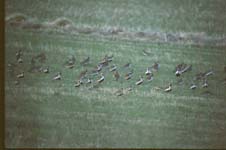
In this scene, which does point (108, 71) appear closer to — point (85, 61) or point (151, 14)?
point (85, 61)

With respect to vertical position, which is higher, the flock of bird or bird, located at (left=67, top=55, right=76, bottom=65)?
bird, located at (left=67, top=55, right=76, bottom=65)

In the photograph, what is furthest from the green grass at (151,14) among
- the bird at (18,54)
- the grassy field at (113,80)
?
the bird at (18,54)

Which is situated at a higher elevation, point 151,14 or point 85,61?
point 151,14

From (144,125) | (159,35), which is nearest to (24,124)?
(144,125)

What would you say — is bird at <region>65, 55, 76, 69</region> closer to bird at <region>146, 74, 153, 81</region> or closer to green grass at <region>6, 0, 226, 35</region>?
green grass at <region>6, 0, 226, 35</region>

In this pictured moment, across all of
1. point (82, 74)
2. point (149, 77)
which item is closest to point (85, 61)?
point (82, 74)

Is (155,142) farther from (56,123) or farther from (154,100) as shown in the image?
(56,123)

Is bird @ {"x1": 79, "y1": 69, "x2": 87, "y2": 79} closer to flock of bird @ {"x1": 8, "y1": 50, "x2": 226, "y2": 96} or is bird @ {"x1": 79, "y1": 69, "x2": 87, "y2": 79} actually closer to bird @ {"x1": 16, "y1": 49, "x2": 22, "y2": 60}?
flock of bird @ {"x1": 8, "y1": 50, "x2": 226, "y2": 96}

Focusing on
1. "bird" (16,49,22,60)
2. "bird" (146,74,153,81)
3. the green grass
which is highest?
the green grass

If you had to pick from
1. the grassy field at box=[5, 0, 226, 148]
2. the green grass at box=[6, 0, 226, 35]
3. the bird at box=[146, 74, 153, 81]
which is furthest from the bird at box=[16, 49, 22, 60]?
the bird at box=[146, 74, 153, 81]
